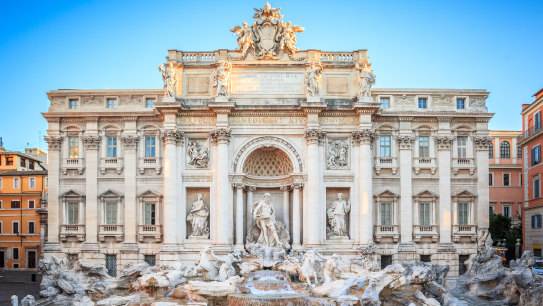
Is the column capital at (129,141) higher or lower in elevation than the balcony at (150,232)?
higher

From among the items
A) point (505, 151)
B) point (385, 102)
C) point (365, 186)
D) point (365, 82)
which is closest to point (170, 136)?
point (365, 186)

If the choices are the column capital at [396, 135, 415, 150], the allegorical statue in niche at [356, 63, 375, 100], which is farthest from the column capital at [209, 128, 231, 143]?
the column capital at [396, 135, 415, 150]

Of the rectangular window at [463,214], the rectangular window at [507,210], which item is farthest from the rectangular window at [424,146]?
the rectangular window at [507,210]

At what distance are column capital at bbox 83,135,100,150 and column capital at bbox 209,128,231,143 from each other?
22.9 ft

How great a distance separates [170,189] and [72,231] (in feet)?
21.9

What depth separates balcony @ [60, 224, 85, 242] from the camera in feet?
99.6

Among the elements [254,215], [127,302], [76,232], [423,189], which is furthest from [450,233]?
[76,232]

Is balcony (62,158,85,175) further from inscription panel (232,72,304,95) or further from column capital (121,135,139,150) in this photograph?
inscription panel (232,72,304,95)

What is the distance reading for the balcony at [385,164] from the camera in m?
30.3

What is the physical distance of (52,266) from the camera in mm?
26422

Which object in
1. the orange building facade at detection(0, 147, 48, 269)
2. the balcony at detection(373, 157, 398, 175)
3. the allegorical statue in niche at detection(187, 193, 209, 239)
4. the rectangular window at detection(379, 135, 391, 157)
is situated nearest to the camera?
the allegorical statue in niche at detection(187, 193, 209, 239)

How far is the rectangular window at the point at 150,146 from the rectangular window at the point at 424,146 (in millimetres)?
15810

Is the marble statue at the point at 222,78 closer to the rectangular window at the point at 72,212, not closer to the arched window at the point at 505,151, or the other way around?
the rectangular window at the point at 72,212

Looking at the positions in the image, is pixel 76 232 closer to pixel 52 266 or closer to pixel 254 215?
pixel 52 266
